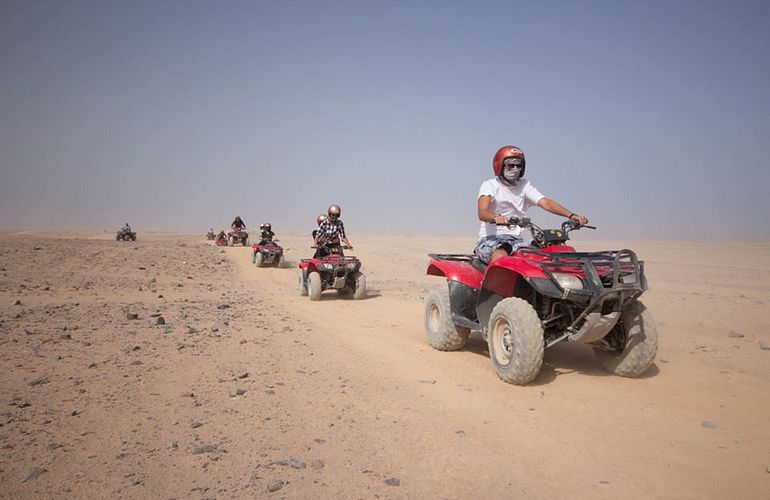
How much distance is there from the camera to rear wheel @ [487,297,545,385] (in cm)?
409

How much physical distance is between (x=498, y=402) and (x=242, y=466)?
7.60ft

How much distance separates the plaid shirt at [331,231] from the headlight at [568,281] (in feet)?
24.8

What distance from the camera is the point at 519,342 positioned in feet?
13.5

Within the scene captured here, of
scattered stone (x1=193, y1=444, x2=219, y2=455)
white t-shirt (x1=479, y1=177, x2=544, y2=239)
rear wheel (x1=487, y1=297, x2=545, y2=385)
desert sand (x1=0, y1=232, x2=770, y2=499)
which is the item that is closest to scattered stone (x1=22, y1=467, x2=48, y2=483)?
desert sand (x1=0, y1=232, x2=770, y2=499)

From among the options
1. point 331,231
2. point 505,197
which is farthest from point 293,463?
point 331,231

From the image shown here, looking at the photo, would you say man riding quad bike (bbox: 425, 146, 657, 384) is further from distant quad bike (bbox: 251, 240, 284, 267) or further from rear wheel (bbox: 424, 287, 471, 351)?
distant quad bike (bbox: 251, 240, 284, 267)

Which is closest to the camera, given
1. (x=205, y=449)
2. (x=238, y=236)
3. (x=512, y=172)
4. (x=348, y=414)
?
(x=205, y=449)

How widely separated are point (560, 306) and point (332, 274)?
22.9ft

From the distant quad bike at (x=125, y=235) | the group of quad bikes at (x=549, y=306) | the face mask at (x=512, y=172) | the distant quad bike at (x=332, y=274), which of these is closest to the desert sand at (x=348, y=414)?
the group of quad bikes at (x=549, y=306)

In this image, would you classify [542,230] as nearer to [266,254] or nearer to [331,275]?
[331,275]

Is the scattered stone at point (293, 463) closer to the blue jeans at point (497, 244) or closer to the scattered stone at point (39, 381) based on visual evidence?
the scattered stone at point (39, 381)

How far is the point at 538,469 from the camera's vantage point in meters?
2.85

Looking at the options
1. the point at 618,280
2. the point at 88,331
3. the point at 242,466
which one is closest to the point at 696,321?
the point at 618,280

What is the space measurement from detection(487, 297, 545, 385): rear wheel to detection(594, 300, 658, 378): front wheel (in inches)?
41.3
